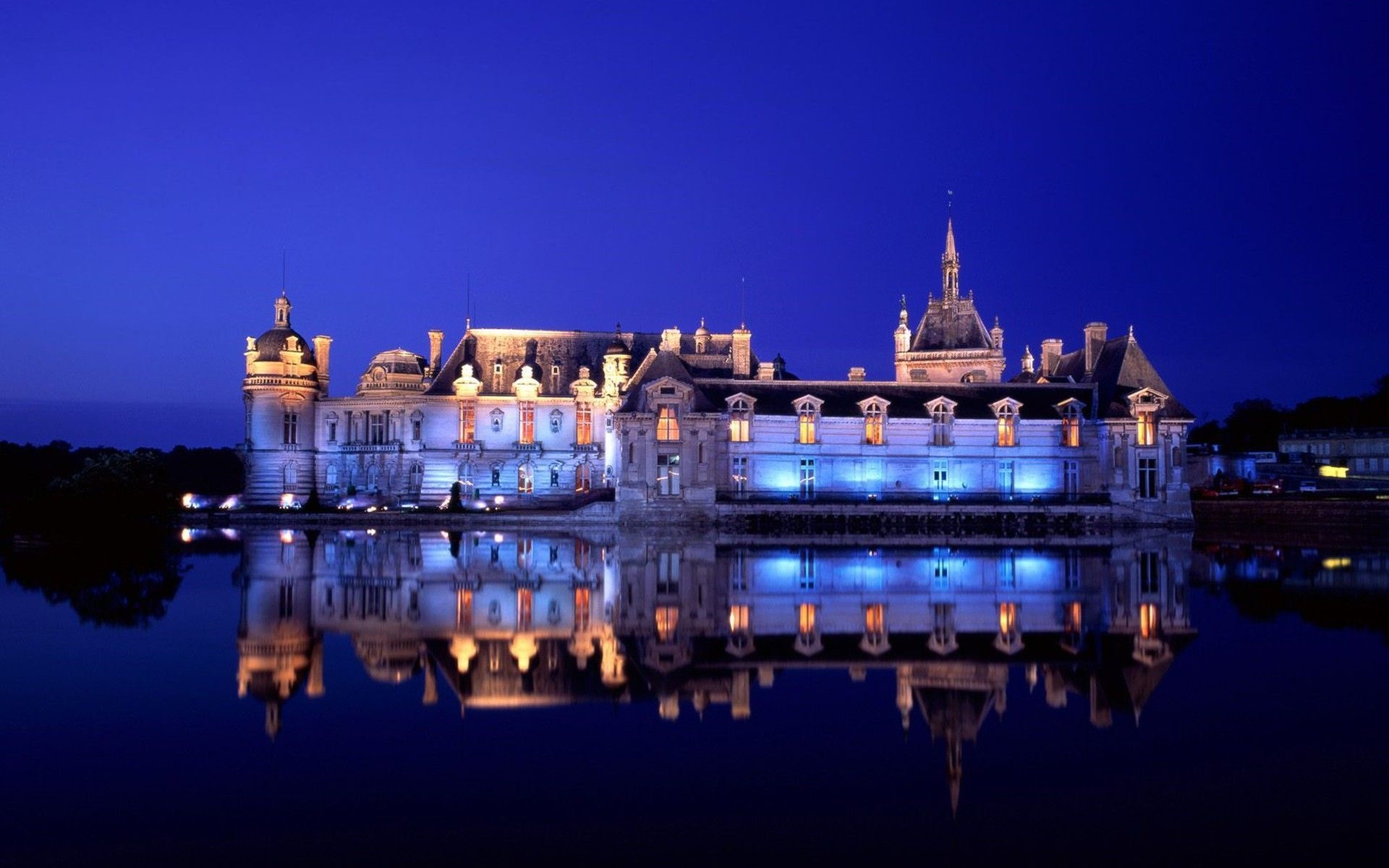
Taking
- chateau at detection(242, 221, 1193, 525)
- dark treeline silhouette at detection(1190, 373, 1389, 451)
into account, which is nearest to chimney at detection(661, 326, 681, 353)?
chateau at detection(242, 221, 1193, 525)

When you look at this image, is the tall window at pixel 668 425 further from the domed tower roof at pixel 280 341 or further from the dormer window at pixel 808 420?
the domed tower roof at pixel 280 341

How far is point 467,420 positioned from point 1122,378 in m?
33.2

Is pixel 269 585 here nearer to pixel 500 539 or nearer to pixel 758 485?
pixel 500 539

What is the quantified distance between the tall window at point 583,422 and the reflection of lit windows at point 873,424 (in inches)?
667

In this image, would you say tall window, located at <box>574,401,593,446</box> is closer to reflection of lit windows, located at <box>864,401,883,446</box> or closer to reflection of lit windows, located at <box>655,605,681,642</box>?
reflection of lit windows, located at <box>864,401,883,446</box>

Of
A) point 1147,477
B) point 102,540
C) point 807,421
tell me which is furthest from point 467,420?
point 1147,477

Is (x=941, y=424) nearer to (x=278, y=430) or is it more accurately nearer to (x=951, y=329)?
(x=951, y=329)

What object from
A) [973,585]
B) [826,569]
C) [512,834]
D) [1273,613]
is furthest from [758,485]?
[512,834]

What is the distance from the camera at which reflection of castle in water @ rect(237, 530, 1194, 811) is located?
13.2 meters

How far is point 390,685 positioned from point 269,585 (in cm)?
1191

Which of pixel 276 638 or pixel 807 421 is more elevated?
pixel 807 421

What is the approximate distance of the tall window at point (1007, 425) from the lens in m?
51.7

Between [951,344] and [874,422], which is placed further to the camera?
[951,344]

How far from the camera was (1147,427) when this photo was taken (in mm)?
51125
